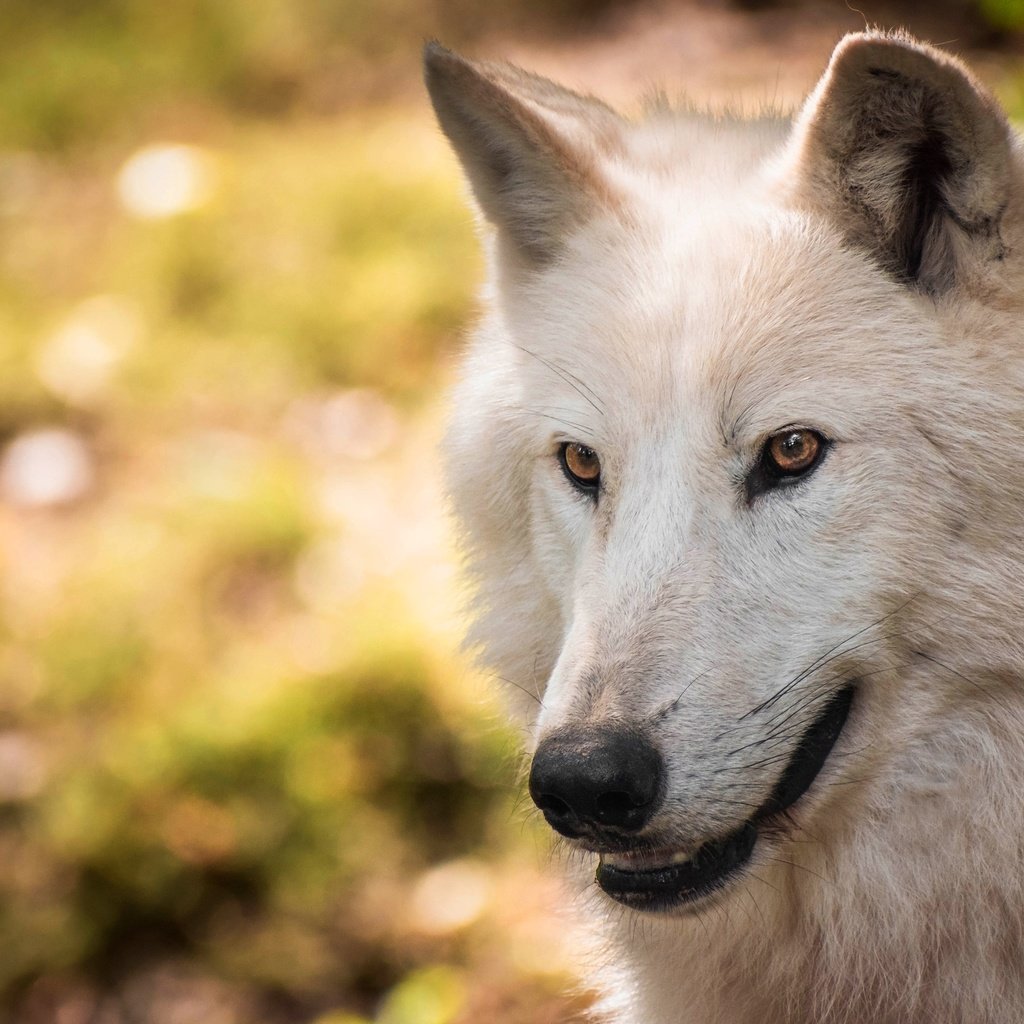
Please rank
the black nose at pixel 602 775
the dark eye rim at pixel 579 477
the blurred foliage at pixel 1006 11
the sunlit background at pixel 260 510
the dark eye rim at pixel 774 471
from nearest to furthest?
the black nose at pixel 602 775
the dark eye rim at pixel 774 471
the dark eye rim at pixel 579 477
the blurred foliage at pixel 1006 11
the sunlit background at pixel 260 510

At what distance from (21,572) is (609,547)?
463 cm

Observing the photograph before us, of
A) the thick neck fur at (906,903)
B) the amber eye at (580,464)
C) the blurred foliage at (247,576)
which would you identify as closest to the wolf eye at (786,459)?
the amber eye at (580,464)

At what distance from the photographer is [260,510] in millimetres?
6227

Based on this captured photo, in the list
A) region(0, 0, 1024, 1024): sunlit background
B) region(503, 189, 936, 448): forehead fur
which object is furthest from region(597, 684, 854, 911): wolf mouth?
region(0, 0, 1024, 1024): sunlit background

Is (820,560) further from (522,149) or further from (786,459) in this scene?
(522,149)

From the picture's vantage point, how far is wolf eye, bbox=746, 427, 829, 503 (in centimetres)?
244

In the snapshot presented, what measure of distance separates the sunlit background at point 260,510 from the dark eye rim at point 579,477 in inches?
32.0

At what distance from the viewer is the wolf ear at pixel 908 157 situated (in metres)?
2.25

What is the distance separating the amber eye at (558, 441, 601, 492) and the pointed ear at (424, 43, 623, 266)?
1.87 feet

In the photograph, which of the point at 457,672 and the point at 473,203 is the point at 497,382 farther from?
the point at 457,672

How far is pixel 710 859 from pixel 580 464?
897mm

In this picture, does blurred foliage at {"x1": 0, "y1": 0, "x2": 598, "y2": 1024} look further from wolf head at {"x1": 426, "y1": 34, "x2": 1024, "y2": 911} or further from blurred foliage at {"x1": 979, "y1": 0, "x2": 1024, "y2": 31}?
blurred foliage at {"x1": 979, "y1": 0, "x2": 1024, "y2": 31}

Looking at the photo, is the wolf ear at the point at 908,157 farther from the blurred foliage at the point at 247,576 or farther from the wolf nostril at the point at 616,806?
the blurred foliage at the point at 247,576

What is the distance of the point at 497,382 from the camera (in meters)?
3.05
